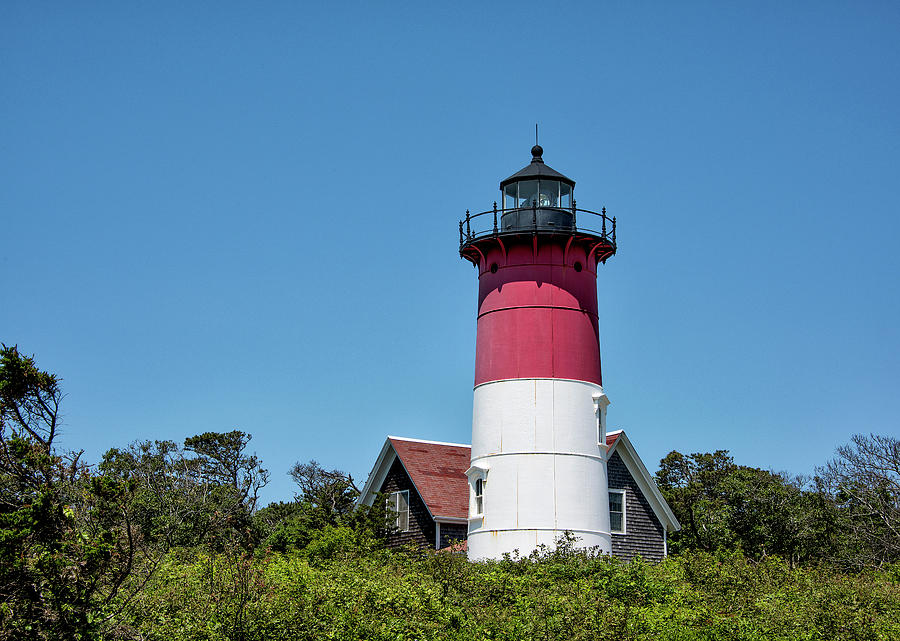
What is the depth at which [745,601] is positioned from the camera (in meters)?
17.8

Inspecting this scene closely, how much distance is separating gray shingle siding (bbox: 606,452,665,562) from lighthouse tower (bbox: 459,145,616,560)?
2.68m

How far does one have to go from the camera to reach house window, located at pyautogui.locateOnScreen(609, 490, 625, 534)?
2845cm

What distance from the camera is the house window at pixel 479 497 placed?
2598 cm

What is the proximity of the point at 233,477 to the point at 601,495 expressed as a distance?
3414 centimetres

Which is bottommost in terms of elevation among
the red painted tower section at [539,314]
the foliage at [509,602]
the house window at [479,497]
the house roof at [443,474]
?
the foliage at [509,602]

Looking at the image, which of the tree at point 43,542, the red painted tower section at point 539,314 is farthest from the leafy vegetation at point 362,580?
the red painted tower section at point 539,314

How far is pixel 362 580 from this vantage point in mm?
17500

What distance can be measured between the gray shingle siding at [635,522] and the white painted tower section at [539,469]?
8.71 feet

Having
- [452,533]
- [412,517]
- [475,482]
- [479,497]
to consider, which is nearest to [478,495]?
[479,497]

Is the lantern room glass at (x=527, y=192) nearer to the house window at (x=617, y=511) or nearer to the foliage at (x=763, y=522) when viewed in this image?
the house window at (x=617, y=511)

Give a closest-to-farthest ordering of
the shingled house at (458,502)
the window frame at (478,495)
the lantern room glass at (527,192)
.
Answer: the window frame at (478,495) → the lantern room glass at (527,192) → the shingled house at (458,502)

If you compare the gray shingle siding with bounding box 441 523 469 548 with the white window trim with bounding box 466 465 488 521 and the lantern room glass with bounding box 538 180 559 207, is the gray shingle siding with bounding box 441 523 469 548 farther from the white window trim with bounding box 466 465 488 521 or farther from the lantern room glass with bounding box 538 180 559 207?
the lantern room glass with bounding box 538 180 559 207

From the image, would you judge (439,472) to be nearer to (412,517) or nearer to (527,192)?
(412,517)

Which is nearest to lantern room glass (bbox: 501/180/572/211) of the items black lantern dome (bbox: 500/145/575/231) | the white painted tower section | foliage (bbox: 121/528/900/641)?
black lantern dome (bbox: 500/145/575/231)
